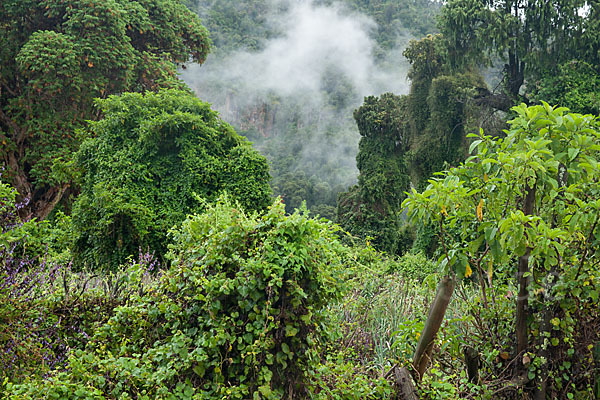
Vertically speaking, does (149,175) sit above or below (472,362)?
above

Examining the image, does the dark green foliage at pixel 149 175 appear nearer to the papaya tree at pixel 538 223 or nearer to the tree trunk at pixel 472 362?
the tree trunk at pixel 472 362

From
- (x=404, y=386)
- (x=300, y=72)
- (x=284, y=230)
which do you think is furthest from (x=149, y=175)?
(x=300, y=72)

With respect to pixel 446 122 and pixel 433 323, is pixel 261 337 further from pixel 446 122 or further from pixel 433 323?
pixel 446 122

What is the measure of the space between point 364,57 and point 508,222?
5221cm

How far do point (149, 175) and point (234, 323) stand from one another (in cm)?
673

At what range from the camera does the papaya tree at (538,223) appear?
2.47 metres

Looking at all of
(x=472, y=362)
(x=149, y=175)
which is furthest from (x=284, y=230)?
(x=149, y=175)

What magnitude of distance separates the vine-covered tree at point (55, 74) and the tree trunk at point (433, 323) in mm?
11086

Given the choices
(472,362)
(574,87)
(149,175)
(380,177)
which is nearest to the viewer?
(472,362)

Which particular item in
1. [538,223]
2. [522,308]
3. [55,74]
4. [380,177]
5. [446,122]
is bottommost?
[522,308]

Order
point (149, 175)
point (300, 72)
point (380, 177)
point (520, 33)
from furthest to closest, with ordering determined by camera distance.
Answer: point (300, 72) → point (380, 177) → point (520, 33) → point (149, 175)

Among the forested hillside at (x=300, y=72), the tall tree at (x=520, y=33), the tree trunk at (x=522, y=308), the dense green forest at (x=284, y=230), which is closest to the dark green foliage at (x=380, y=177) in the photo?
the dense green forest at (x=284, y=230)

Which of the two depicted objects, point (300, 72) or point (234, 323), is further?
point (300, 72)

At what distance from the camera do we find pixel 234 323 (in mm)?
2629
